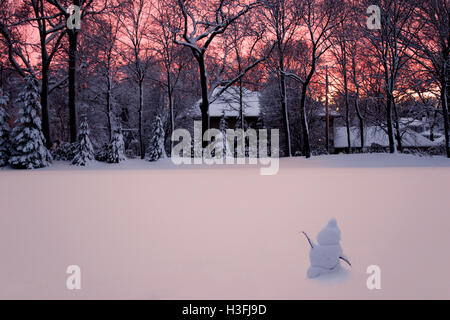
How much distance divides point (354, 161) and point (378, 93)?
2.48 m

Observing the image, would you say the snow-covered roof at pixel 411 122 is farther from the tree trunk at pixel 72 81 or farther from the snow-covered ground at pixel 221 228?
the tree trunk at pixel 72 81

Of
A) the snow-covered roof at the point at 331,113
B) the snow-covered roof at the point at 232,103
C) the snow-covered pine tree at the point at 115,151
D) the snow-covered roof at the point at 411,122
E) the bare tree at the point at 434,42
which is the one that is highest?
the bare tree at the point at 434,42

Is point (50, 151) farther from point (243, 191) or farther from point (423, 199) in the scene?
point (423, 199)

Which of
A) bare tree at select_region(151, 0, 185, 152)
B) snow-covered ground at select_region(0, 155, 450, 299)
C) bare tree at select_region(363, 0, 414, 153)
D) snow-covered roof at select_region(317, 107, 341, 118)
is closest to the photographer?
snow-covered ground at select_region(0, 155, 450, 299)

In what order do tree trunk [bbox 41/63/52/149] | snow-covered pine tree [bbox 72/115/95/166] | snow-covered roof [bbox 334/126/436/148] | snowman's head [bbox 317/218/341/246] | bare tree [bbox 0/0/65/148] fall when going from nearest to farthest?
snowman's head [bbox 317/218/341/246] → snow-covered pine tree [bbox 72/115/95/166] → bare tree [bbox 0/0/65/148] → tree trunk [bbox 41/63/52/149] → snow-covered roof [bbox 334/126/436/148]

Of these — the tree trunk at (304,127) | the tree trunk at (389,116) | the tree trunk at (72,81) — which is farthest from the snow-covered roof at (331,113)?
the tree trunk at (72,81)

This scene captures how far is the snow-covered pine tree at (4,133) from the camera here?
651 cm

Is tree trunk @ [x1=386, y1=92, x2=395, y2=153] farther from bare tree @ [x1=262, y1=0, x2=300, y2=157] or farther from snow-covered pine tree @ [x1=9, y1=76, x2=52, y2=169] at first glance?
snow-covered pine tree @ [x1=9, y1=76, x2=52, y2=169]

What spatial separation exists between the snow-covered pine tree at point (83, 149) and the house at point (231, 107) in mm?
3025

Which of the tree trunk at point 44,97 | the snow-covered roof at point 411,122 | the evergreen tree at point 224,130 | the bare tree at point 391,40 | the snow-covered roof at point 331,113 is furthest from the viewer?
the snow-covered roof at point 331,113

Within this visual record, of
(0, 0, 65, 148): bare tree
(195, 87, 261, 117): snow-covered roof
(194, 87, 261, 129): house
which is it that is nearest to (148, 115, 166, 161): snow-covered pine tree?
(194, 87, 261, 129): house

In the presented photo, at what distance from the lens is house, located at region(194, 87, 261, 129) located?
9439 mm

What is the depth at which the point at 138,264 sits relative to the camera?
425 centimetres
